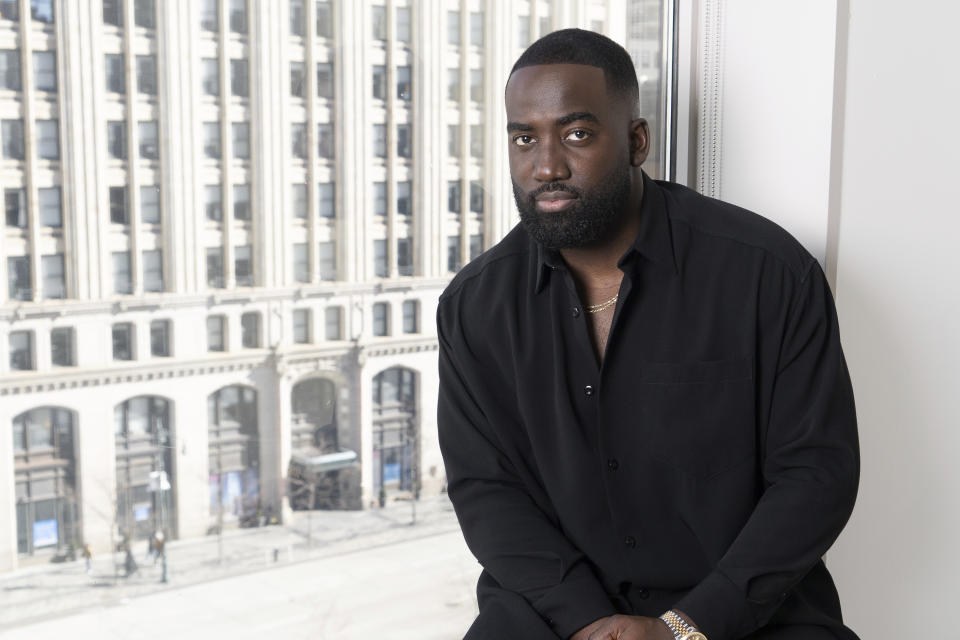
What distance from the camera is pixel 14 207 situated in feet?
6.80

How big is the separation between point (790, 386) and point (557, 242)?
365mm

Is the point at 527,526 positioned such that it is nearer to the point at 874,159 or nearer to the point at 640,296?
the point at 640,296

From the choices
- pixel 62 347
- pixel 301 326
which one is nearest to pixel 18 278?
pixel 62 347

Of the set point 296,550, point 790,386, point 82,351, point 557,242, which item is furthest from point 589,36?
point 296,550

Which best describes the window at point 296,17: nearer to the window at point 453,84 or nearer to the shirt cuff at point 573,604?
the window at point 453,84

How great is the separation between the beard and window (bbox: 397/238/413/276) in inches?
70.3

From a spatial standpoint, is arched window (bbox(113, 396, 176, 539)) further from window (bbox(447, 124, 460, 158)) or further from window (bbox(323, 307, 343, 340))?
window (bbox(447, 124, 460, 158))

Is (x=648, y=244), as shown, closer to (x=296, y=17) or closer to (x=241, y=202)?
(x=296, y=17)

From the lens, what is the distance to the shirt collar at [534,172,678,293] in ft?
3.91

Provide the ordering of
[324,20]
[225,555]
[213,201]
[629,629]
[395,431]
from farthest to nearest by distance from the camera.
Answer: [225,555] → [395,431] → [213,201] → [324,20] → [629,629]

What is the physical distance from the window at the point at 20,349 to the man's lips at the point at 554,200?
1.65 metres

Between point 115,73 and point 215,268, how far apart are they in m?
0.67

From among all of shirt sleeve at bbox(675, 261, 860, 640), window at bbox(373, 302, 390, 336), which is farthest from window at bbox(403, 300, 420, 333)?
shirt sleeve at bbox(675, 261, 860, 640)

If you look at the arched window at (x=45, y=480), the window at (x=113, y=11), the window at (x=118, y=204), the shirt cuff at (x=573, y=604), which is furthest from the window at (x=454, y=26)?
the shirt cuff at (x=573, y=604)
